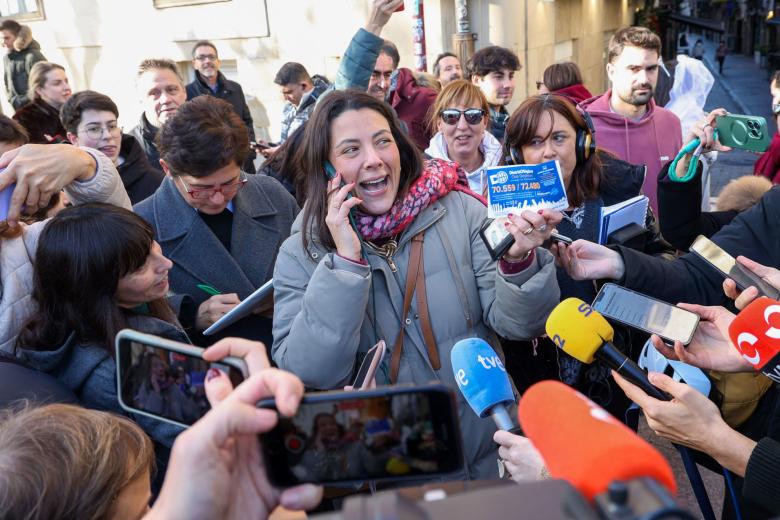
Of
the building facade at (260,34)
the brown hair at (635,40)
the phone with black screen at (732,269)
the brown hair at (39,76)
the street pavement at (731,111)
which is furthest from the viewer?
the building facade at (260,34)

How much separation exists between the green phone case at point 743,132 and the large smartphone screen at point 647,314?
1.29 metres

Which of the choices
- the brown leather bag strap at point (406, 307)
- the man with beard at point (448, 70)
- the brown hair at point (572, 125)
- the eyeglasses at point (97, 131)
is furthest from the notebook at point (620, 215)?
the man with beard at point (448, 70)

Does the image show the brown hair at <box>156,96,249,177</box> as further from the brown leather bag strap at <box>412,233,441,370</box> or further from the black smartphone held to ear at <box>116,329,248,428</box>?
the black smartphone held to ear at <box>116,329,248,428</box>

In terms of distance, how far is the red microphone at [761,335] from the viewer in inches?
57.5

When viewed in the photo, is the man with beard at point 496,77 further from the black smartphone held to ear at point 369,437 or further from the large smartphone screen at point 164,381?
the black smartphone held to ear at point 369,437

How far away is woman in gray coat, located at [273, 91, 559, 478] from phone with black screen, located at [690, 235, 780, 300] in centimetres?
47

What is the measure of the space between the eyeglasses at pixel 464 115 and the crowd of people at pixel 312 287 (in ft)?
2.51

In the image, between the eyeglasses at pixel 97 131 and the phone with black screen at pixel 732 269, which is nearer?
the phone with black screen at pixel 732 269

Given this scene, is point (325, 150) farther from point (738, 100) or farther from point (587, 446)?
point (738, 100)

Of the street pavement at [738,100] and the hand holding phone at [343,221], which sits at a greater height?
the hand holding phone at [343,221]

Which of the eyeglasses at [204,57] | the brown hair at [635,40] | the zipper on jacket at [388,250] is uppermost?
the eyeglasses at [204,57]

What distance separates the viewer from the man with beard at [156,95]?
4.74 m

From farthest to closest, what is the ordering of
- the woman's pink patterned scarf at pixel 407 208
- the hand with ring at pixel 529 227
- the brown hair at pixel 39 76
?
the brown hair at pixel 39 76
the woman's pink patterned scarf at pixel 407 208
the hand with ring at pixel 529 227

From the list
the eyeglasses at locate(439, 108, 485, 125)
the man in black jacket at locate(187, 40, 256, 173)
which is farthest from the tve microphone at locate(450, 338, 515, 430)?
the man in black jacket at locate(187, 40, 256, 173)
